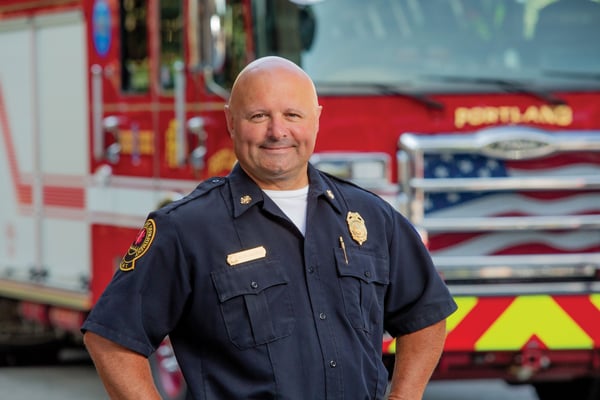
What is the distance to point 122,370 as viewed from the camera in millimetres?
3447

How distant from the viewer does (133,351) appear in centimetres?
344

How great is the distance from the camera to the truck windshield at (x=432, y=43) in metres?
7.77

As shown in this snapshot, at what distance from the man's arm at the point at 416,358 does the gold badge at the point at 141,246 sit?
26.7 inches

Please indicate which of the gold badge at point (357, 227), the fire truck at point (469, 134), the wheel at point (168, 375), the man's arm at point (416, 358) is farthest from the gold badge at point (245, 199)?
the wheel at point (168, 375)

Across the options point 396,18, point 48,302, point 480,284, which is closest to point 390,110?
point 396,18

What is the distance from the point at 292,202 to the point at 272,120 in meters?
0.20

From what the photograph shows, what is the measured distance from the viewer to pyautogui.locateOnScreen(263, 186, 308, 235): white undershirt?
3.57m

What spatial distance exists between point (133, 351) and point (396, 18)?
4617 mm

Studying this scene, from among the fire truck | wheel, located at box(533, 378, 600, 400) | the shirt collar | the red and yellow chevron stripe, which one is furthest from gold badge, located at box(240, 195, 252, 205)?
wheel, located at box(533, 378, 600, 400)

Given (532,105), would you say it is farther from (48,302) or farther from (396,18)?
(48,302)

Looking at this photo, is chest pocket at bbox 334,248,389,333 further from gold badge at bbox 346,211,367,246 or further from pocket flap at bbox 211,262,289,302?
pocket flap at bbox 211,262,289,302

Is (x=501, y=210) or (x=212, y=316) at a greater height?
(x=212, y=316)

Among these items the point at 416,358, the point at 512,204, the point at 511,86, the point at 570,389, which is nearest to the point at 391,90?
the point at 511,86

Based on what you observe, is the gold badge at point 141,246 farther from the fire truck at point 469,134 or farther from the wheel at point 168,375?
the wheel at point 168,375
